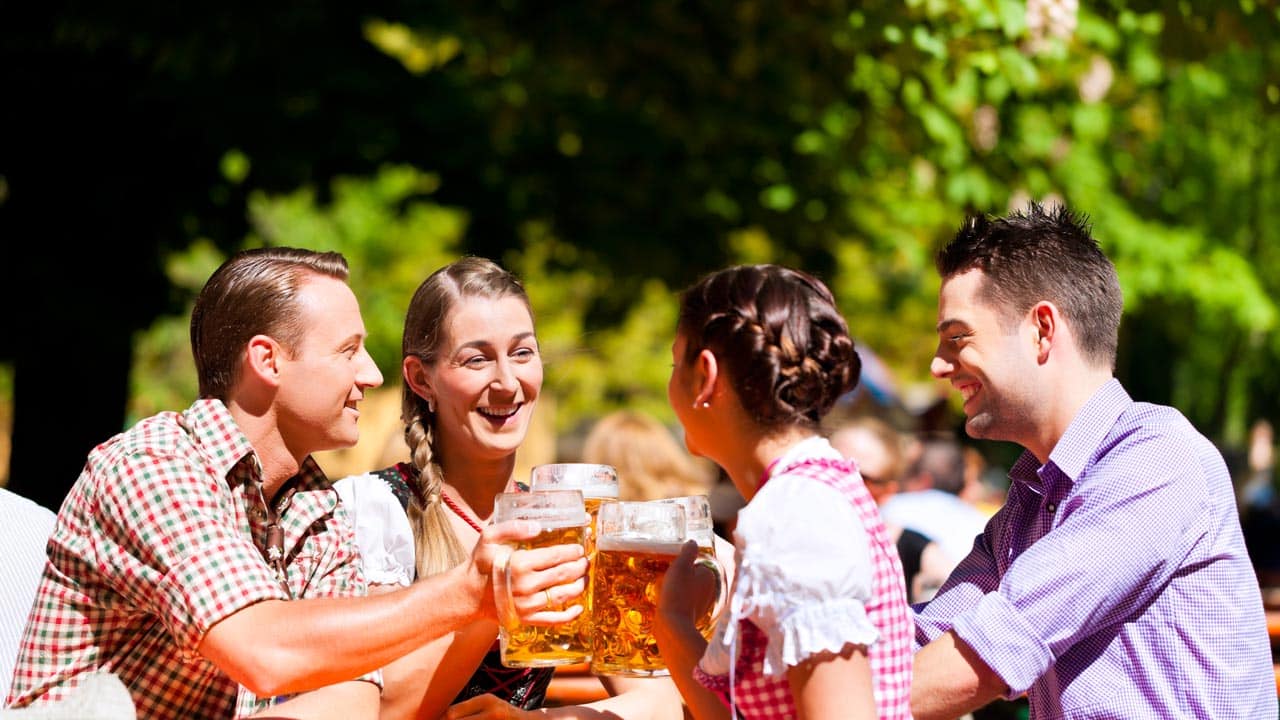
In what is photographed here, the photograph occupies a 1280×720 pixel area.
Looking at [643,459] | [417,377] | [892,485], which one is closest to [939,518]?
[892,485]

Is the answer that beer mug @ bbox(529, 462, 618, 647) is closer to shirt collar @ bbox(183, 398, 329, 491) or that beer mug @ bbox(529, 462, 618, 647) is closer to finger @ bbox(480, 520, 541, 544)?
finger @ bbox(480, 520, 541, 544)

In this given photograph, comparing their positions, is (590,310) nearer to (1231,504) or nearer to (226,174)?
(226,174)

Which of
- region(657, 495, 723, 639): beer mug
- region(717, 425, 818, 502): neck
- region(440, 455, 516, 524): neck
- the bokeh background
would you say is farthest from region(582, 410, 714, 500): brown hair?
region(717, 425, 818, 502): neck

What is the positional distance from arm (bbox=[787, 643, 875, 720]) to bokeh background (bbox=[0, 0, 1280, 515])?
3379mm

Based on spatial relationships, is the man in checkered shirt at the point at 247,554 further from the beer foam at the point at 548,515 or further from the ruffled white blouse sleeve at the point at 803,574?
the ruffled white blouse sleeve at the point at 803,574

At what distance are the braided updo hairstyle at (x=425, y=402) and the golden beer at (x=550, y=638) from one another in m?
0.49

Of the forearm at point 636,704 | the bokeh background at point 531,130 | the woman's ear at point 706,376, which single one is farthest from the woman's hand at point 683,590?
the bokeh background at point 531,130

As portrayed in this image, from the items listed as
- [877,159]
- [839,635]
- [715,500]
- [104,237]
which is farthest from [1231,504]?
[104,237]

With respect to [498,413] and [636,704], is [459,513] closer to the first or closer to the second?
[498,413]

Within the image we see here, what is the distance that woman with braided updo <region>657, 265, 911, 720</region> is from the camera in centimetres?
185

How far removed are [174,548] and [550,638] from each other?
2.08 feet

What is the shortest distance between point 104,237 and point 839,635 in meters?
5.75

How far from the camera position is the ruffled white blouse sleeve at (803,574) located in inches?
72.4

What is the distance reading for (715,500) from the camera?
6.88m
